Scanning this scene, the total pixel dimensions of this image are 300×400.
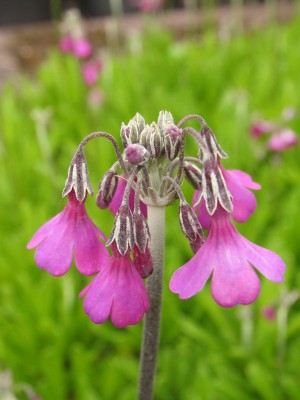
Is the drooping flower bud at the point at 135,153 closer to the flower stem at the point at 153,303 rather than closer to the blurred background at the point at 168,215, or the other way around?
the flower stem at the point at 153,303

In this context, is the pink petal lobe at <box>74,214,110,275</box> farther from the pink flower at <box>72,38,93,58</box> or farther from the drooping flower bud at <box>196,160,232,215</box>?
the pink flower at <box>72,38,93,58</box>

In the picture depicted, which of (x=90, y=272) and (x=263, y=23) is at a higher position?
(x=263, y=23)

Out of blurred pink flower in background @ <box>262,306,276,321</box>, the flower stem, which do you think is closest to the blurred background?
blurred pink flower in background @ <box>262,306,276,321</box>

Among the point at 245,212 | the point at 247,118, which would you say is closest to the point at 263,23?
the point at 247,118

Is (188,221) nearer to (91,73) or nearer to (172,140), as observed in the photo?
(172,140)

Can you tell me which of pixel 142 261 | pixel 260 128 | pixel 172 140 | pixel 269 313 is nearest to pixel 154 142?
pixel 172 140

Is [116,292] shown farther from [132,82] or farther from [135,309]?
[132,82]
